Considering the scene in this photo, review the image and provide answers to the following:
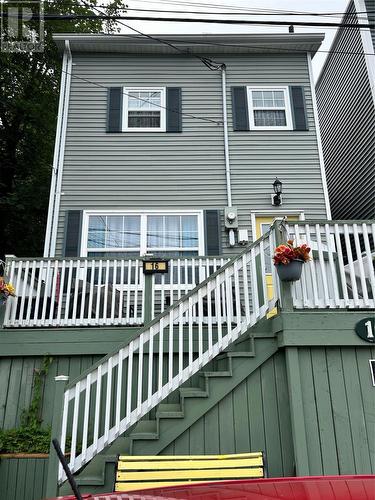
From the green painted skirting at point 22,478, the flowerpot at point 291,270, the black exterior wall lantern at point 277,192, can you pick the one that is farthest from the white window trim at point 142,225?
the green painted skirting at point 22,478

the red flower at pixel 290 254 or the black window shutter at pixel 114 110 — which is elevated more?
the black window shutter at pixel 114 110

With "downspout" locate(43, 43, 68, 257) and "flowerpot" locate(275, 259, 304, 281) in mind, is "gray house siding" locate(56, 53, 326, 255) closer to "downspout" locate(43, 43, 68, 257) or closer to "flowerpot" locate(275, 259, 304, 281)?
"downspout" locate(43, 43, 68, 257)

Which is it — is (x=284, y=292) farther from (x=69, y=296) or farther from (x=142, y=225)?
(x=142, y=225)

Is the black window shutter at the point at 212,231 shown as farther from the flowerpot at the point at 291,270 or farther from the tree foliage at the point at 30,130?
the tree foliage at the point at 30,130

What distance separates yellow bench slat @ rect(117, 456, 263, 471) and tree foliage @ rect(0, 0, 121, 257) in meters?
10.2

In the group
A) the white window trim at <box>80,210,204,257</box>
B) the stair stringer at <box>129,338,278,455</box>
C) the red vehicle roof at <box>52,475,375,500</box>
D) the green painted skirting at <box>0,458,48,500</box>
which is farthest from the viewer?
the white window trim at <box>80,210,204,257</box>

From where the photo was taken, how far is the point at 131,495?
183cm

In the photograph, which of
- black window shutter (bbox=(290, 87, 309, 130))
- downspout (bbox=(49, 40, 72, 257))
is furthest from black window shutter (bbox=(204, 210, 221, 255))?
downspout (bbox=(49, 40, 72, 257))

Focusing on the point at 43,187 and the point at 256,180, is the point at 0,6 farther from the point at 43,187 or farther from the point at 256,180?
the point at 256,180

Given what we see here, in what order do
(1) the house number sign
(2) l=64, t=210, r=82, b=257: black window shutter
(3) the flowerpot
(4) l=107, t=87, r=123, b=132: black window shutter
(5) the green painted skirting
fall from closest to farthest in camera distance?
(1) the house number sign < (3) the flowerpot < (5) the green painted skirting < (2) l=64, t=210, r=82, b=257: black window shutter < (4) l=107, t=87, r=123, b=132: black window shutter

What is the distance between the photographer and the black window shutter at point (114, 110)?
7715 mm

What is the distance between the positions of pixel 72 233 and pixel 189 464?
16.2 ft

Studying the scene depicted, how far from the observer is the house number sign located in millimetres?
3512

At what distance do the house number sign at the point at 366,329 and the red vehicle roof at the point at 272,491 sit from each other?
1.73 metres
